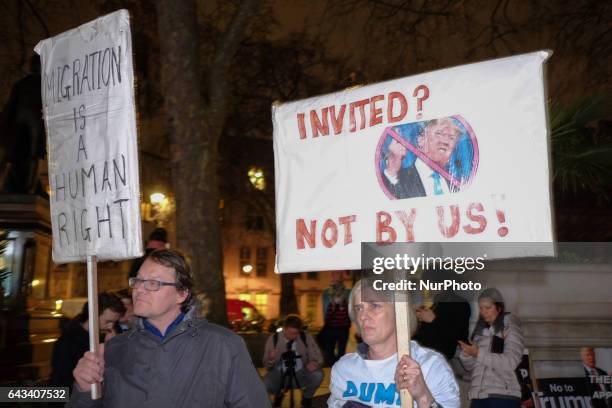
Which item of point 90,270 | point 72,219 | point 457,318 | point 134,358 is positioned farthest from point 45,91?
point 457,318

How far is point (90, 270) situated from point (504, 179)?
6.64 ft

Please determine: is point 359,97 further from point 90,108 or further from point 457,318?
point 457,318

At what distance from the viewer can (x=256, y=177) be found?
24.5m

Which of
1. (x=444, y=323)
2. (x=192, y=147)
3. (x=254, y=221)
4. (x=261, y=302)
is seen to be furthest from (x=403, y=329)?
(x=261, y=302)

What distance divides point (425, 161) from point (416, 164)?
5cm

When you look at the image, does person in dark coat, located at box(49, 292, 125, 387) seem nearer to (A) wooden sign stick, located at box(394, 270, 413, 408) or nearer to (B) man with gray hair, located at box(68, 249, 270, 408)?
(B) man with gray hair, located at box(68, 249, 270, 408)

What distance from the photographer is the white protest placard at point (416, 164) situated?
10.1 ft

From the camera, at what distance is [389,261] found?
324 cm

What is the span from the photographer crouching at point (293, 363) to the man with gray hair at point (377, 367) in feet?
20.0

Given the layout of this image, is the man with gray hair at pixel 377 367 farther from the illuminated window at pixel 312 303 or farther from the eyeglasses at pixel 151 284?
the illuminated window at pixel 312 303

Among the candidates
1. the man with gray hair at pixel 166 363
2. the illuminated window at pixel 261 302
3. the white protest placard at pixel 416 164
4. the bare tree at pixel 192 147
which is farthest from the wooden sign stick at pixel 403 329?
the illuminated window at pixel 261 302

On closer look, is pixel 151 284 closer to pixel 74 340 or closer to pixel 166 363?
pixel 166 363

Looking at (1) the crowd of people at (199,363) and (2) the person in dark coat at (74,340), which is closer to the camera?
(1) the crowd of people at (199,363)

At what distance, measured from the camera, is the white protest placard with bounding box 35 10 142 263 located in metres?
3.51
